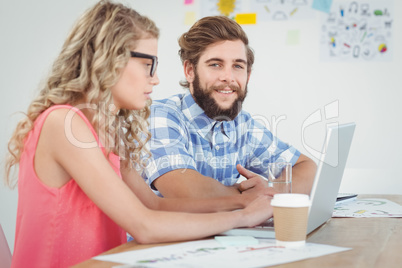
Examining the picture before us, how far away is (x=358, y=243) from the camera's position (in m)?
1.10

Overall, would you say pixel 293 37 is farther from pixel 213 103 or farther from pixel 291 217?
pixel 291 217

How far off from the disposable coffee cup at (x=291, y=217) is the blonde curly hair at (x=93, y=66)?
49cm

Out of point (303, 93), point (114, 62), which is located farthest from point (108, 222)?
point (303, 93)

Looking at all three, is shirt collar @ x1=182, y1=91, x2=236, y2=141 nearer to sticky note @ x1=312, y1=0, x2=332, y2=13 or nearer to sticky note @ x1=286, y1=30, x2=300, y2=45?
sticky note @ x1=286, y1=30, x2=300, y2=45

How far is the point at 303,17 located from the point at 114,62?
7.79 ft

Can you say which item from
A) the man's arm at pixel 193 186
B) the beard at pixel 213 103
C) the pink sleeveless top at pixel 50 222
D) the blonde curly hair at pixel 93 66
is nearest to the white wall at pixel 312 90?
the beard at pixel 213 103

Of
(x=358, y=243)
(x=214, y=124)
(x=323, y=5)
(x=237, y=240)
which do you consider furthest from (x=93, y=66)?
(x=323, y=5)

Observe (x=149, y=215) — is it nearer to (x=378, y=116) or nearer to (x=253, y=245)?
(x=253, y=245)

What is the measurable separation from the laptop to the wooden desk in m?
0.05

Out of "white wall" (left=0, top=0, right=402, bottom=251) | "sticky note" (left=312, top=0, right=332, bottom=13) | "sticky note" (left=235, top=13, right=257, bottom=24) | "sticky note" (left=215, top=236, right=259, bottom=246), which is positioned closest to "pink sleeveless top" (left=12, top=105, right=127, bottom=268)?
"sticky note" (left=215, top=236, right=259, bottom=246)

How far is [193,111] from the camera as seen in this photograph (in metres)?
2.11

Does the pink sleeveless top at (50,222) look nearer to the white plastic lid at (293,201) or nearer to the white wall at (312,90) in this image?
the white plastic lid at (293,201)

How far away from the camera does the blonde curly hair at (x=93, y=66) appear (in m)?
1.27

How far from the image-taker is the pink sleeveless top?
1.21m
